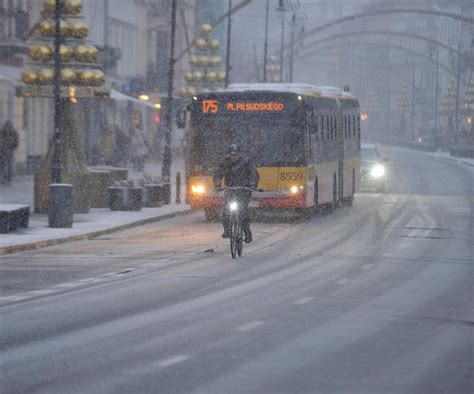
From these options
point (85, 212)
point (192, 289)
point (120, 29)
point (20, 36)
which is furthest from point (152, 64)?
point (192, 289)

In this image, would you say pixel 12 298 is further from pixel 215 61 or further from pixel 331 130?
pixel 215 61

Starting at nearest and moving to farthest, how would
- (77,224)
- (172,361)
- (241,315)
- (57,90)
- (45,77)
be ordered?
(172,361) < (241,315) < (57,90) < (77,224) < (45,77)

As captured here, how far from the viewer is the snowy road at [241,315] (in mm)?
11125

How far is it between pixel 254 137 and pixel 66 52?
446 centimetres

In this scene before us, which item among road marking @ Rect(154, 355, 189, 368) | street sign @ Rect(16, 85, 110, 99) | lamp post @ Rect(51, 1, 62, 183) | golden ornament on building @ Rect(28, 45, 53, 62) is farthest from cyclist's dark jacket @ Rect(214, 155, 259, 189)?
road marking @ Rect(154, 355, 189, 368)

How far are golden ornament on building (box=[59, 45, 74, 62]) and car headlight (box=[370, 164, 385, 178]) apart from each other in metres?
21.7

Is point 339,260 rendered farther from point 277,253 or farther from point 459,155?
point 459,155

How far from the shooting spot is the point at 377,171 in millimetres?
53344

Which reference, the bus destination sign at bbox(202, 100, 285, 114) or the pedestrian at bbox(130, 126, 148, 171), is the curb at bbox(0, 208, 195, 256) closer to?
the bus destination sign at bbox(202, 100, 285, 114)

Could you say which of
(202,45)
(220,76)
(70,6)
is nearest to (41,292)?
(70,6)

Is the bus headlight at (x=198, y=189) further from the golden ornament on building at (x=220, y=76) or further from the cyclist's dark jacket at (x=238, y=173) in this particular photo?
the golden ornament on building at (x=220, y=76)

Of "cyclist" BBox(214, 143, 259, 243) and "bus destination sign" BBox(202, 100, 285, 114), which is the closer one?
"cyclist" BBox(214, 143, 259, 243)

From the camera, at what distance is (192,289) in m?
18.4

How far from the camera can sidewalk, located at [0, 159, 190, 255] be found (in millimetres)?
25881
